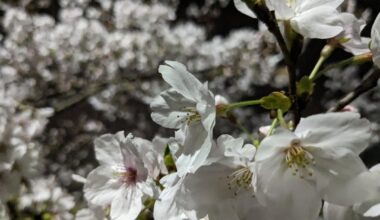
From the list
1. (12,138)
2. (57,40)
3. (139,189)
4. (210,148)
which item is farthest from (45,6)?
(210,148)

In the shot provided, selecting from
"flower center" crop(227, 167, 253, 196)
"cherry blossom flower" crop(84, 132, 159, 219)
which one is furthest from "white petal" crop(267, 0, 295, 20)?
"cherry blossom flower" crop(84, 132, 159, 219)

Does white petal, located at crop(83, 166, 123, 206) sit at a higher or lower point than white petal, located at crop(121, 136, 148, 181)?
lower

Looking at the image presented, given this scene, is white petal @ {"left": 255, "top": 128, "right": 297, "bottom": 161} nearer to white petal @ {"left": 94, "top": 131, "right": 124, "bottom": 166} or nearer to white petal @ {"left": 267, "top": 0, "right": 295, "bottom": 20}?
white petal @ {"left": 267, "top": 0, "right": 295, "bottom": 20}

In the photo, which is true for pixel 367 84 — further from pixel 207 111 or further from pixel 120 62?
pixel 120 62

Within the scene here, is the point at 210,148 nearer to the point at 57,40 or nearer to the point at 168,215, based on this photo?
the point at 168,215

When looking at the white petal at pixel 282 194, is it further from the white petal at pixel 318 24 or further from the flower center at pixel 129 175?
the flower center at pixel 129 175

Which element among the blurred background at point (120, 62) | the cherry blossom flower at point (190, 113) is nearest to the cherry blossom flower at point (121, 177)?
the cherry blossom flower at point (190, 113)

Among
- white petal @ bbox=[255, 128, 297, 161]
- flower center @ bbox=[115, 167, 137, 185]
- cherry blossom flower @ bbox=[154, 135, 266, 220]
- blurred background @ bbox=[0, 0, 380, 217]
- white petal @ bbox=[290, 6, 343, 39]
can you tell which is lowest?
blurred background @ bbox=[0, 0, 380, 217]
